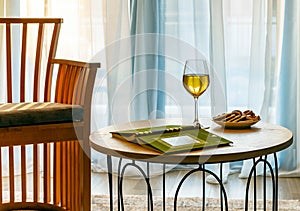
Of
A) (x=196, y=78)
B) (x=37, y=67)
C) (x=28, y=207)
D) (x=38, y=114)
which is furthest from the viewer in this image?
(x=37, y=67)

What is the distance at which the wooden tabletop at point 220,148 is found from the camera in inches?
58.1

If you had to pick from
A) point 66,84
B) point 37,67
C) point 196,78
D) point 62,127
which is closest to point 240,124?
point 196,78

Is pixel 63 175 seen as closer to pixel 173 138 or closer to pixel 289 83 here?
pixel 173 138

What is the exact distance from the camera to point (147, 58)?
3.41 metres

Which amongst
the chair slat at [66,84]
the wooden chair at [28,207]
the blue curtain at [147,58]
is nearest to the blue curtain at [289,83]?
the blue curtain at [147,58]

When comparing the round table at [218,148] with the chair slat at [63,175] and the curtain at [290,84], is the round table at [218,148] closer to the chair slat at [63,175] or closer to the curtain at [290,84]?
the chair slat at [63,175]

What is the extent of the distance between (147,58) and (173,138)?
1819 mm

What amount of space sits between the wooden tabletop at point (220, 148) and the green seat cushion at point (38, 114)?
41 centimetres

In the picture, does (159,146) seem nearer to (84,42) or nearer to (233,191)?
(233,191)

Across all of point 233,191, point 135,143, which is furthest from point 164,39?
point 135,143

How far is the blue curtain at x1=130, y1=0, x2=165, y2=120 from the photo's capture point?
3379mm

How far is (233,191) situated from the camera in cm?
304

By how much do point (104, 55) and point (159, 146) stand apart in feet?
A: 6.55

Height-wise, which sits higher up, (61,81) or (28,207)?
(61,81)
